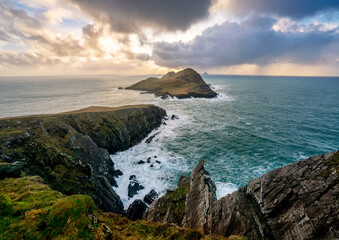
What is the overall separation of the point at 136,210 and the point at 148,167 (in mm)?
12307

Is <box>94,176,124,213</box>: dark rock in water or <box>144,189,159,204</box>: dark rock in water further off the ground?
<box>94,176,124,213</box>: dark rock in water

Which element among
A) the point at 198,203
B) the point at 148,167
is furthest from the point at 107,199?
the point at 198,203

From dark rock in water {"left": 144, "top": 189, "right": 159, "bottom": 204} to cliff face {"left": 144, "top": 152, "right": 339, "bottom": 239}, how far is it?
10182mm

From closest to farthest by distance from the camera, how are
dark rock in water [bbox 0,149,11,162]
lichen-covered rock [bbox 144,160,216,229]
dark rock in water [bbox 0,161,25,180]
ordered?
dark rock in water [bbox 0,161,25,180], lichen-covered rock [bbox 144,160,216,229], dark rock in water [bbox 0,149,11,162]

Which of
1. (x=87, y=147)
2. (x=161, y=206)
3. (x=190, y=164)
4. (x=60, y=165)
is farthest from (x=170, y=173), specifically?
(x=60, y=165)

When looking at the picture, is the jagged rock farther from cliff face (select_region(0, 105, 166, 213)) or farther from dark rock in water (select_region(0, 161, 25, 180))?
dark rock in water (select_region(0, 161, 25, 180))

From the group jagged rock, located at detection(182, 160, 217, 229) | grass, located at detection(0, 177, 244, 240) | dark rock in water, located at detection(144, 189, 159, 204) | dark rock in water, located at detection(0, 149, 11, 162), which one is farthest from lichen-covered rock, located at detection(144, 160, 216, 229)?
dark rock in water, located at detection(0, 149, 11, 162)

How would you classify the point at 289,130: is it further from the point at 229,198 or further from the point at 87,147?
the point at 87,147

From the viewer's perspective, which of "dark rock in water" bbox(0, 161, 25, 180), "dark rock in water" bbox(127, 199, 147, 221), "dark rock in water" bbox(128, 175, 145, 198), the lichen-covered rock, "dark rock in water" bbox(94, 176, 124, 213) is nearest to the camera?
"dark rock in water" bbox(0, 161, 25, 180)

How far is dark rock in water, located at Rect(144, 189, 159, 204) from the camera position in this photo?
79.8 ft

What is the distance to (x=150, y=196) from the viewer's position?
24.8 metres

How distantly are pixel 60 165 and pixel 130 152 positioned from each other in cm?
1944

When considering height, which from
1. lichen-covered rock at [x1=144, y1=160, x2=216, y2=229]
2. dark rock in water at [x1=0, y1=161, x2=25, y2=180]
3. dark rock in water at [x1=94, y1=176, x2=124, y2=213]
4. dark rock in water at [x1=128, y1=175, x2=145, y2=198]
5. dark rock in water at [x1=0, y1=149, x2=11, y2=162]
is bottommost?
dark rock in water at [x1=128, y1=175, x2=145, y2=198]

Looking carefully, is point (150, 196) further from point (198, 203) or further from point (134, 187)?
point (198, 203)
